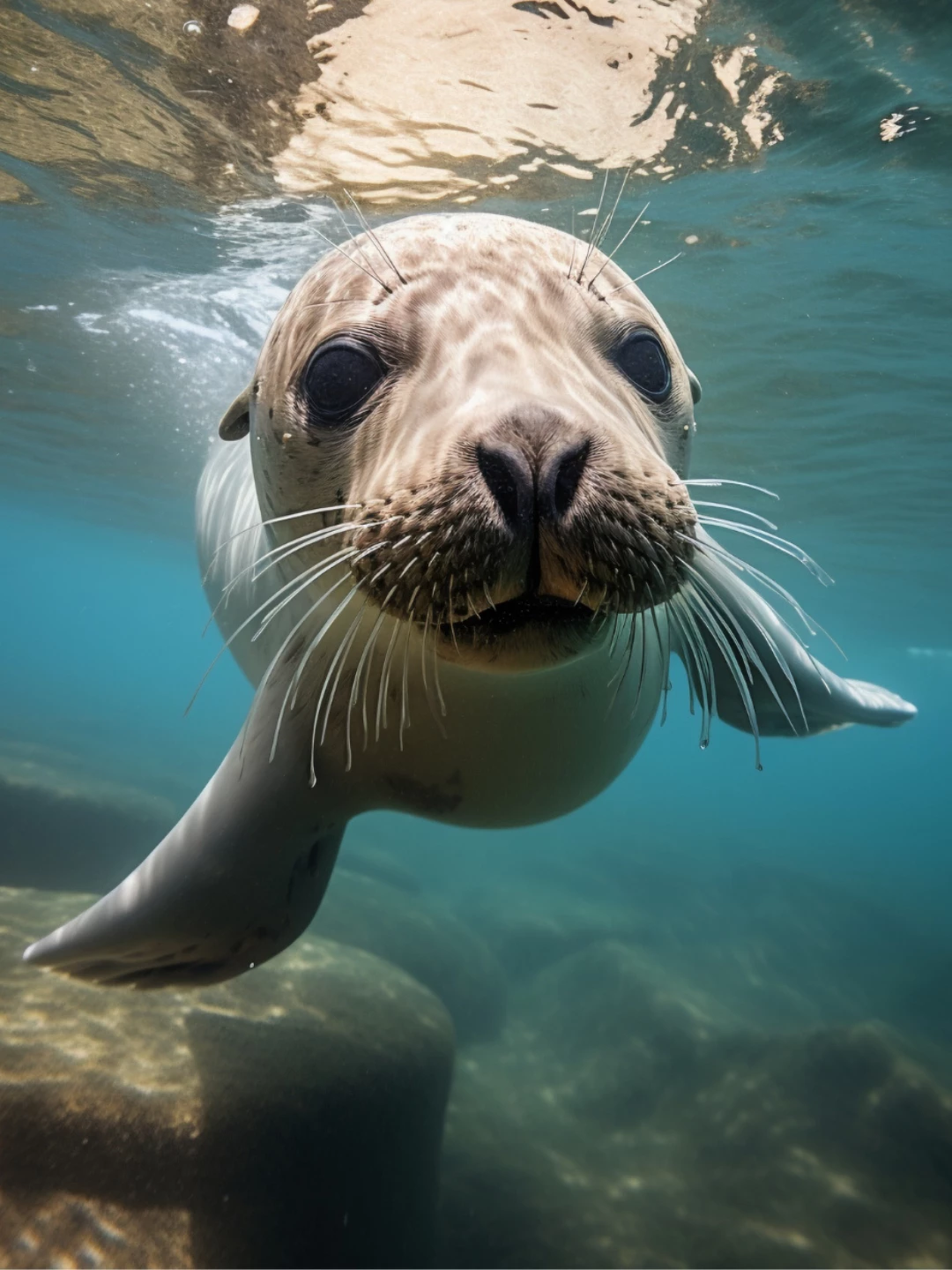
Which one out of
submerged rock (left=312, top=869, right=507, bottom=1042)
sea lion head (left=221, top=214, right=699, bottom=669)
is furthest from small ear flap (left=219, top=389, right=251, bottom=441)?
submerged rock (left=312, top=869, right=507, bottom=1042)

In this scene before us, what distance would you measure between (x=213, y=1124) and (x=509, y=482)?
3.76 meters

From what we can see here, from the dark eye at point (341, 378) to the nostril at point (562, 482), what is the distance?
76 cm

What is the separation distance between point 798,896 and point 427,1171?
59.1 ft

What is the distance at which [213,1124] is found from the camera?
3.85 m

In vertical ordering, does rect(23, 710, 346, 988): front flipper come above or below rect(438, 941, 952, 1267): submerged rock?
above

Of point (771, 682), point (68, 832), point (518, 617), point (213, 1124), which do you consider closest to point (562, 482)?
point (518, 617)

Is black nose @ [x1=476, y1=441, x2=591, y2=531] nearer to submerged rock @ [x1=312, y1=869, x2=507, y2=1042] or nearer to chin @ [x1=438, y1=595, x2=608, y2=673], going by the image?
chin @ [x1=438, y1=595, x2=608, y2=673]

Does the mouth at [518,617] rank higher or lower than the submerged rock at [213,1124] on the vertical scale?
higher

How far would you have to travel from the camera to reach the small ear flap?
274cm

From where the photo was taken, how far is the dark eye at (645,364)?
2.11m

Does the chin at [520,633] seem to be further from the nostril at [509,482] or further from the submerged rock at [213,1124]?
the submerged rock at [213,1124]

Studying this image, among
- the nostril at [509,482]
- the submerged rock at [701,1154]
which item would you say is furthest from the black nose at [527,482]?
the submerged rock at [701,1154]

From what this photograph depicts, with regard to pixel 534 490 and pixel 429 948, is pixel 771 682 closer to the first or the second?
pixel 534 490

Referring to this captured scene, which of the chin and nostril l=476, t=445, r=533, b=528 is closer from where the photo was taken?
nostril l=476, t=445, r=533, b=528
